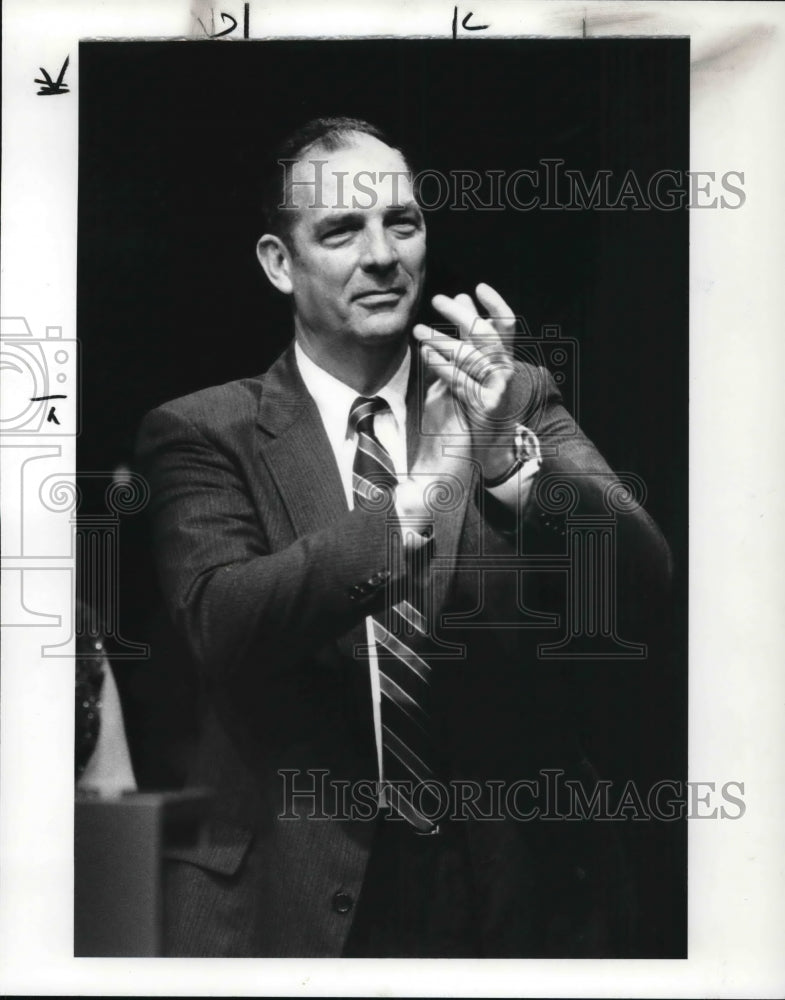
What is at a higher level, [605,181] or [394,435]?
[605,181]

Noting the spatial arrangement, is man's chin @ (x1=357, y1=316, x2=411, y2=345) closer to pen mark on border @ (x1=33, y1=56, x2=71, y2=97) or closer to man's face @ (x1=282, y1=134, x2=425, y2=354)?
man's face @ (x1=282, y1=134, x2=425, y2=354)

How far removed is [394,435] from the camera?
3131mm

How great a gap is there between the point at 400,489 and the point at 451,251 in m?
0.66

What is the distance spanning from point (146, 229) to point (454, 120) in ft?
2.93

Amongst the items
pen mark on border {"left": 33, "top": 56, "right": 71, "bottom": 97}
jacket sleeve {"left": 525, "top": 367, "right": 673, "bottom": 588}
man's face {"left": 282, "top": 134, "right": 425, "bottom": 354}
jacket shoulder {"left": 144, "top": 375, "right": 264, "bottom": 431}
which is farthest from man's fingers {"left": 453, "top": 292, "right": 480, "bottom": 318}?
pen mark on border {"left": 33, "top": 56, "right": 71, "bottom": 97}

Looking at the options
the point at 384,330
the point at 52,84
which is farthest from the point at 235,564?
the point at 52,84

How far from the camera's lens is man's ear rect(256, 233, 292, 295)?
10.2 ft

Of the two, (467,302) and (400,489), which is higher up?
(467,302)

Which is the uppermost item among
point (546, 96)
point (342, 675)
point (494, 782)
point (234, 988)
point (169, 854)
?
point (546, 96)

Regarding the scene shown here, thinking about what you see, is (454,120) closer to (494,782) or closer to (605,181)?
(605,181)

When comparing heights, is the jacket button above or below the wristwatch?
below

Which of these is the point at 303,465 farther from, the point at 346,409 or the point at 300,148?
the point at 300,148

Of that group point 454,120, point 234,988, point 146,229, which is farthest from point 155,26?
point 234,988

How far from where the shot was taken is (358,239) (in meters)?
3.12
